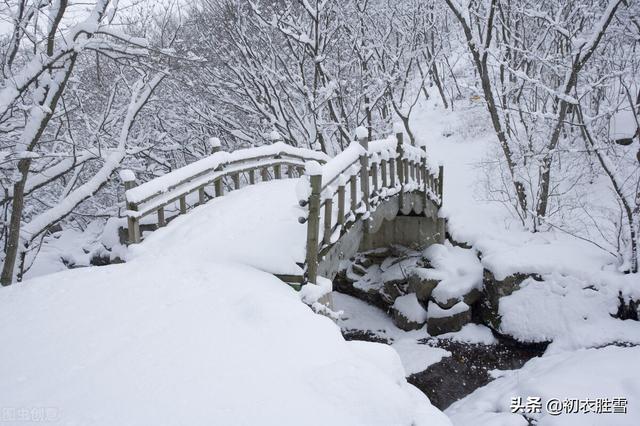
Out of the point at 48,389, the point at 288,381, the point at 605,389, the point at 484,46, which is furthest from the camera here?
the point at 484,46

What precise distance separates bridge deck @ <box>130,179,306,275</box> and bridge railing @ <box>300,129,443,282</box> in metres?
0.39

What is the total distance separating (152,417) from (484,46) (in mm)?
11454

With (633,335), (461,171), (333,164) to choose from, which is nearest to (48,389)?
(333,164)

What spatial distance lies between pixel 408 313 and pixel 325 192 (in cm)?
723

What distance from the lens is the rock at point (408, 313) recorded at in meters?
12.5

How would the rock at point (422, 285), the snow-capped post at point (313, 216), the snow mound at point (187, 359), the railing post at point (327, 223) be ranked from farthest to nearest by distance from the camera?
the rock at point (422, 285)
the railing post at point (327, 223)
the snow-capped post at point (313, 216)
the snow mound at point (187, 359)

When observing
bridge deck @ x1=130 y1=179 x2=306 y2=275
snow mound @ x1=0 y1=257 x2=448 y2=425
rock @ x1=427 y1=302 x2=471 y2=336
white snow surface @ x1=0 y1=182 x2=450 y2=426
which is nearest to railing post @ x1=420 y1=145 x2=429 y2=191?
rock @ x1=427 y1=302 x2=471 y2=336

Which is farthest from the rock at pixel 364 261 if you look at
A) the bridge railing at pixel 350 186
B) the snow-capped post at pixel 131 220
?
the snow-capped post at pixel 131 220

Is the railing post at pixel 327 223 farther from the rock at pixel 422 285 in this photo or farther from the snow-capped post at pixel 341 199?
the rock at pixel 422 285

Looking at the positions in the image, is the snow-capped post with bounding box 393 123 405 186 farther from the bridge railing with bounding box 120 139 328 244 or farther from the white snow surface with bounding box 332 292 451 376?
the white snow surface with bounding box 332 292 451 376

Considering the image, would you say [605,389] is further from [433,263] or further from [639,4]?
[639,4]

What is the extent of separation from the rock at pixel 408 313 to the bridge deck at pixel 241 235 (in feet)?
18.8

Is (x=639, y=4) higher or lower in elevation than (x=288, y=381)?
higher

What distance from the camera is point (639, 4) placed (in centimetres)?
1072
